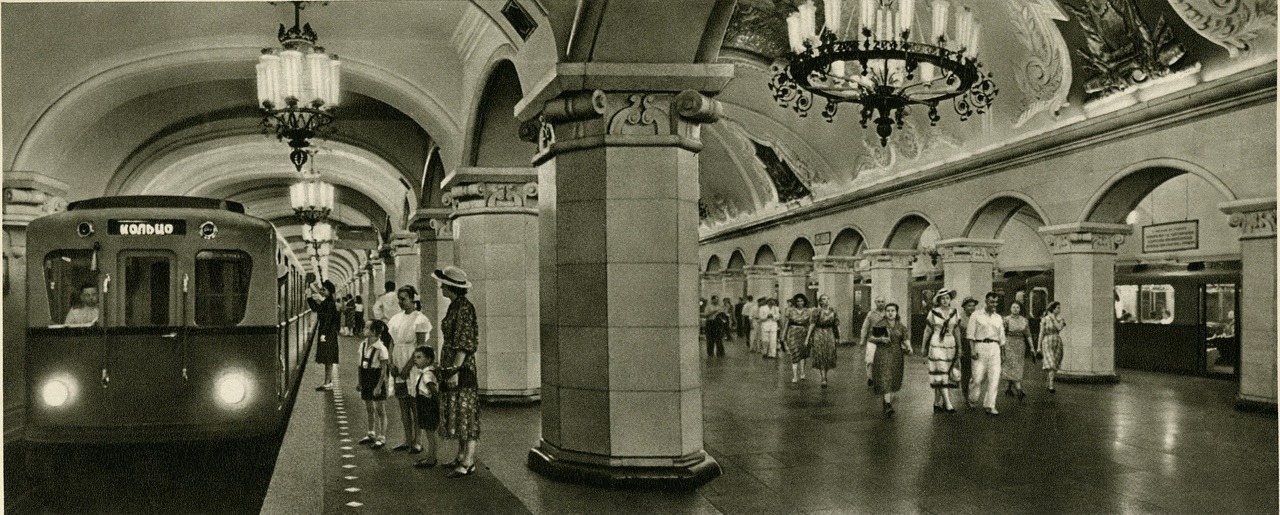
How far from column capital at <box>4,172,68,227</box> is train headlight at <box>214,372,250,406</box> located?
5.52 meters

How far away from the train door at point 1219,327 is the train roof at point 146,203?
52.7 ft

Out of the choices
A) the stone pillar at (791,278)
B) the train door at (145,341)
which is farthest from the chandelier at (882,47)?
the stone pillar at (791,278)

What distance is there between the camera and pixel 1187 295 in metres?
17.1

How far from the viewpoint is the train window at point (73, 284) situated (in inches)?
310

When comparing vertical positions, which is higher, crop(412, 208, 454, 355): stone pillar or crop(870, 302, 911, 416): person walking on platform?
crop(412, 208, 454, 355): stone pillar

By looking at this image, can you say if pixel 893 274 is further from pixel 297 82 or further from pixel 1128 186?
pixel 297 82

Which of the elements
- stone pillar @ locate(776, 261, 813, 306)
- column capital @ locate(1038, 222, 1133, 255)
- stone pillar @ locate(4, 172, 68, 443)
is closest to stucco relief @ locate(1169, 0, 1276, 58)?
column capital @ locate(1038, 222, 1133, 255)

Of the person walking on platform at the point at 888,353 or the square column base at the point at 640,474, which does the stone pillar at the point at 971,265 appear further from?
the square column base at the point at 640,474

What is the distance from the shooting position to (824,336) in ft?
46.4

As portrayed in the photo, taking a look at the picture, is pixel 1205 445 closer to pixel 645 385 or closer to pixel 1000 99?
pixel 645 385

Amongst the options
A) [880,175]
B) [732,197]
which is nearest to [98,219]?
[880,175]

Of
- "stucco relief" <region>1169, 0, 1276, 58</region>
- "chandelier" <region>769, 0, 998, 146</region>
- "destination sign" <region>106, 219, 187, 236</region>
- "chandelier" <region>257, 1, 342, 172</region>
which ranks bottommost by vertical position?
"destination sign" <region>106, 219, 187, 236</region>

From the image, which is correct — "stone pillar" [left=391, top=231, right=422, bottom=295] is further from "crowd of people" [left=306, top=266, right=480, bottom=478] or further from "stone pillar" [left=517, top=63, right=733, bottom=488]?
"stone pillar" [left=517, top=63, right=733, bottom=488]

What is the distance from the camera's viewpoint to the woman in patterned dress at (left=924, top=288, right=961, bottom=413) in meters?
10.6
